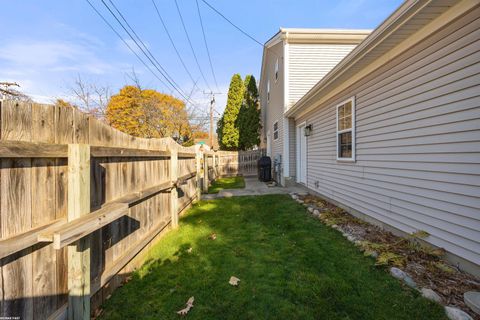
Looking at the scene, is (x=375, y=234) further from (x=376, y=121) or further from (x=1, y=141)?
(x=1, y=141)

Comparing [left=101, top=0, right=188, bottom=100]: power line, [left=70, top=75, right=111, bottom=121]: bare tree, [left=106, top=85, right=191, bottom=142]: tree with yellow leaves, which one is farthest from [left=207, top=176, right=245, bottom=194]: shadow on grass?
[left=70, top=75, right=111, bottom=121]: bare tree

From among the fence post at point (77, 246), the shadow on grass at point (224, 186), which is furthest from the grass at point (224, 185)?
the fence post at point (77, 246)

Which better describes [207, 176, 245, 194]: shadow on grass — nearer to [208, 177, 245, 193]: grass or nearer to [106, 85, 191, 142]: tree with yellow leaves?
[208, 177, 245, 193]: grass

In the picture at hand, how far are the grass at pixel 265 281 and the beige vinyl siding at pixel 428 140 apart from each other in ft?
3.08

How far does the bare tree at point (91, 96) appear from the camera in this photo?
1476cm

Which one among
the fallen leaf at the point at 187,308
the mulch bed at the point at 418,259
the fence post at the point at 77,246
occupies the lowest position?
the fallen leaf at the point at 187,308

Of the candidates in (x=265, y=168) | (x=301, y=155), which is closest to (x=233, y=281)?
(x=301, y=155)

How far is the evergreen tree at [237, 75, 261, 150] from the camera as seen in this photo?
17.3m

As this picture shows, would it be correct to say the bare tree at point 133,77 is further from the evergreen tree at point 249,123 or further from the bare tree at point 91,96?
the evergreen tree at point 249,123

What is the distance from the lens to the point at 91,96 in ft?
51.4

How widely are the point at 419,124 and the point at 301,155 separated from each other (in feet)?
18.2

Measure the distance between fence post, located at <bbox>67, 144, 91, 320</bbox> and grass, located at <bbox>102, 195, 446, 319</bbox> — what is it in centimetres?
42

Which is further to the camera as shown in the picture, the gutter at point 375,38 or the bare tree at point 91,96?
the bare tree at point 91,96

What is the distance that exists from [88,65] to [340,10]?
13.5 m
